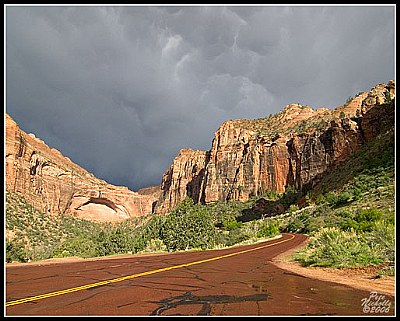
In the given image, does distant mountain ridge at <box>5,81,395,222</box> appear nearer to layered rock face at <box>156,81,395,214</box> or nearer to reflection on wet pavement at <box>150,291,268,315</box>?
layered rock face at <box>156,81,395,214</box>

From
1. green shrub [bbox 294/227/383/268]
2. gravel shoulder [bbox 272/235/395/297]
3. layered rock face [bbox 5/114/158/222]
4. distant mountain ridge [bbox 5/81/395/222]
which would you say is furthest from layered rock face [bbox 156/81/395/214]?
gravel shoulder [bbox 272/235/395/297]

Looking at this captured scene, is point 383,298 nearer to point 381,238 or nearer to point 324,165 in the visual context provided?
point 381,238

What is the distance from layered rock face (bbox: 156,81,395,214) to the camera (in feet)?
307

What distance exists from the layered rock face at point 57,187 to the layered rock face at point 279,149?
24386mm

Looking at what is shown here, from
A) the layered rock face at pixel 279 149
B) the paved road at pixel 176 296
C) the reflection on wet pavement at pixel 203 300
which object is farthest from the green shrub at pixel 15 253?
the layered rock face at pixel 279 149

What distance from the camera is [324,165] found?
3871 inches

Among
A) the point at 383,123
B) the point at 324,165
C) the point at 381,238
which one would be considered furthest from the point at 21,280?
the point at 324,165

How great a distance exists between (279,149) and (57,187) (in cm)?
6956

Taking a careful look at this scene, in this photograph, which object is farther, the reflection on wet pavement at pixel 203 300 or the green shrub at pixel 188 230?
the green shrub at pixel 188 230

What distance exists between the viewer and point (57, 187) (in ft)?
301

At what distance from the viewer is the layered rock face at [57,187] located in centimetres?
7156

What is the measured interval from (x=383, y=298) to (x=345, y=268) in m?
5.53

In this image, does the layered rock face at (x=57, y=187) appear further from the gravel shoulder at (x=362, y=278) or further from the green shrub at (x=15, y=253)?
the gravel shoulder at (x=362, y=278)

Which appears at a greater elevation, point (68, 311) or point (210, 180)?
point (210, 180)
